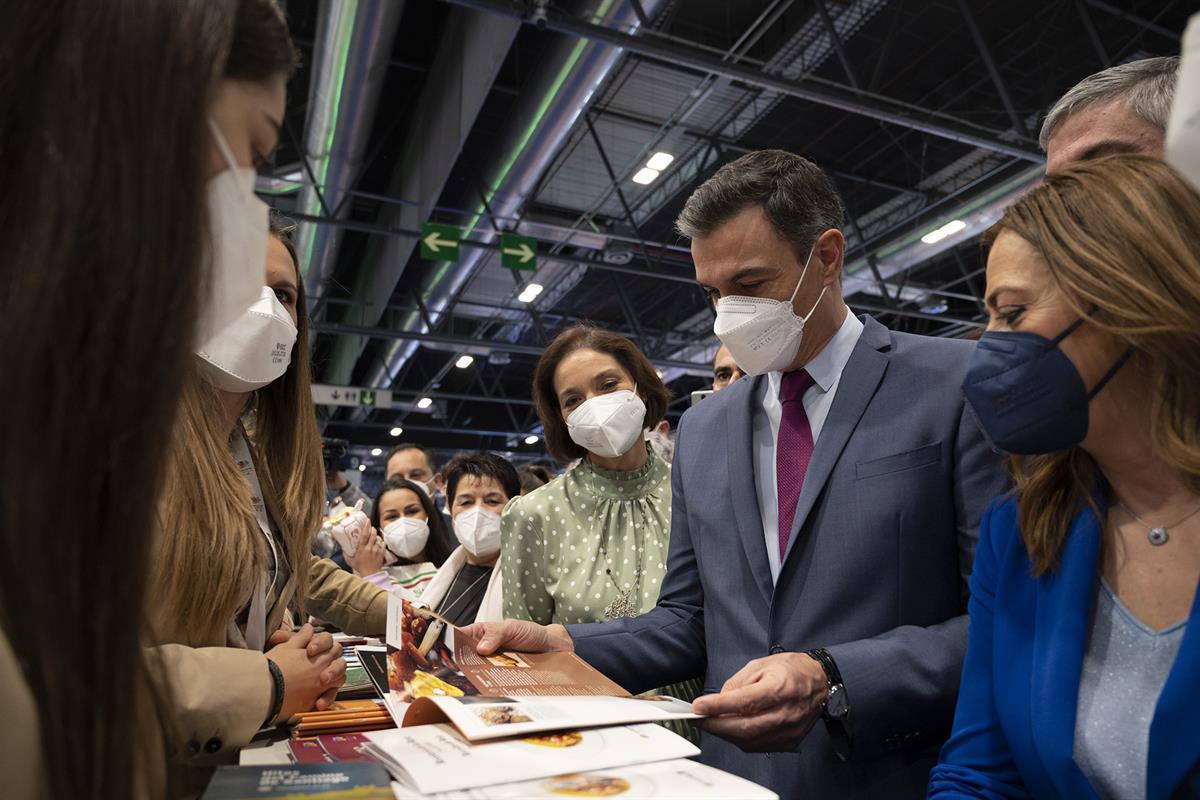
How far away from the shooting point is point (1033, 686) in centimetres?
125

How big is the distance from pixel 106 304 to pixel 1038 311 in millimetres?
1216

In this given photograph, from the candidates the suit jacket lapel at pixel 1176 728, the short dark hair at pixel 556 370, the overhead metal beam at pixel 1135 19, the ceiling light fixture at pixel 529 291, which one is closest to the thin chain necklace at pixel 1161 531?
the suit jacket lapel at pixel 1176 728

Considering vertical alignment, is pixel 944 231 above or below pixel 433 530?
above

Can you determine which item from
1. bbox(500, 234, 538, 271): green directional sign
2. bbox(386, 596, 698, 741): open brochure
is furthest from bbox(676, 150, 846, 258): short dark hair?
bbox(500, 234, 538, 271): green directional sign

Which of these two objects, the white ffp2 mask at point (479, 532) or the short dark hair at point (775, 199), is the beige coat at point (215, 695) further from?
the white ffp2 mask at point (479, 532)

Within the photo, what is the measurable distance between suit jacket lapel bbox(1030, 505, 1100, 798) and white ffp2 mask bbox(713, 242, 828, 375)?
712 millimetres

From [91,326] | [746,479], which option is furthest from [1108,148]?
[91,326]

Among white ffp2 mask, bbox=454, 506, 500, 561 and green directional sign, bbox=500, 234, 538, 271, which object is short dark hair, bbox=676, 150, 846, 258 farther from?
green directional sign, bbox=500, 234, 538, 271

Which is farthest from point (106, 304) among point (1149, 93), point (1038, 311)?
point (1149, 93)

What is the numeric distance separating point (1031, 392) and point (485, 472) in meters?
3.29

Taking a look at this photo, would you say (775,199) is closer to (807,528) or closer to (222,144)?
(807,528)

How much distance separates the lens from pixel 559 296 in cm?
1508

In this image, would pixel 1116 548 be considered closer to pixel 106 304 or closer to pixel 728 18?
pixel 106 304

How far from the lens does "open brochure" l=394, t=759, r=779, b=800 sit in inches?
32.9
